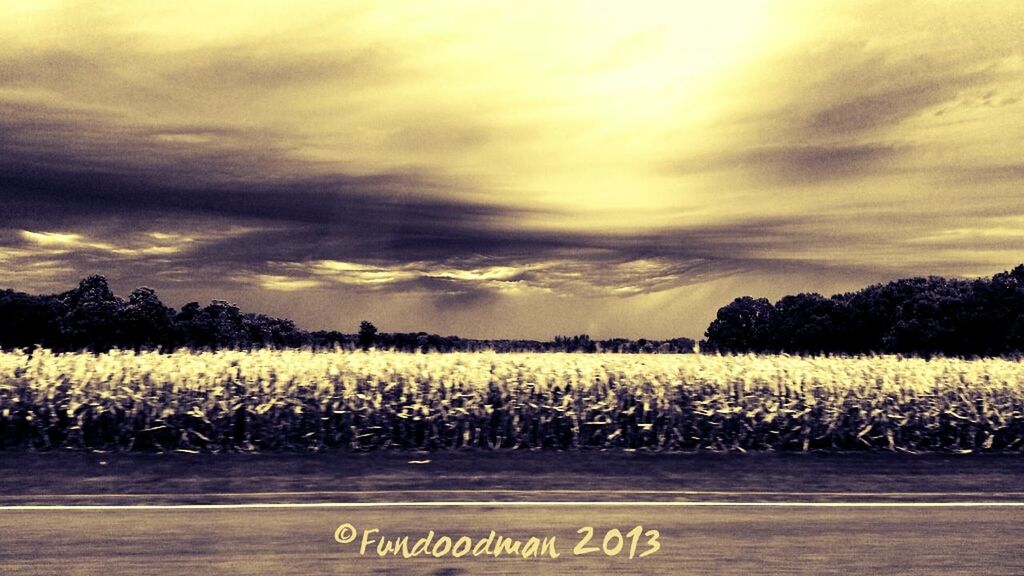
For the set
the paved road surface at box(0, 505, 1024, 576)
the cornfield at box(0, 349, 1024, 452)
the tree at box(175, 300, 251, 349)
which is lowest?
the paved road surface at box(0, 505, 1024, 576)

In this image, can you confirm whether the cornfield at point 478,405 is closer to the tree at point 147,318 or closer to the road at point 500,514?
the road at point 500,514

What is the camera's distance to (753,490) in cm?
934

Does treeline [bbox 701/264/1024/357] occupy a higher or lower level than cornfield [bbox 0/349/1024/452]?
higher

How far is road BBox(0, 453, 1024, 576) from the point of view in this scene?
6.46 meters

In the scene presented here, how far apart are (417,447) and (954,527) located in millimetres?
7101

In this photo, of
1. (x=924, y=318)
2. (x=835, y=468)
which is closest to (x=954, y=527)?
(x=835, y=468)

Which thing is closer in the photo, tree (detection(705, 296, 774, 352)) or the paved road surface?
the paved road surface

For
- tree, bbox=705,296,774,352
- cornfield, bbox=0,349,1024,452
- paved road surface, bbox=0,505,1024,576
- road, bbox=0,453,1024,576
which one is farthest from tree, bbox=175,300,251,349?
paved road surface, bbox=0,505,1024,576

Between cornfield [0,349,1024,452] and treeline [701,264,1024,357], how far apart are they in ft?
89.6

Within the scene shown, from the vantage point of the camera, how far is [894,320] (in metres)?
54.5

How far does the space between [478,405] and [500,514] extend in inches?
201

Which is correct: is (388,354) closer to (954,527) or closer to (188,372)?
(188,372)

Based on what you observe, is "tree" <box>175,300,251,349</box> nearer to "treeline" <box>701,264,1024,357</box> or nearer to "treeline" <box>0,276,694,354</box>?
"treeline" <box>0,276,694,354</box>
